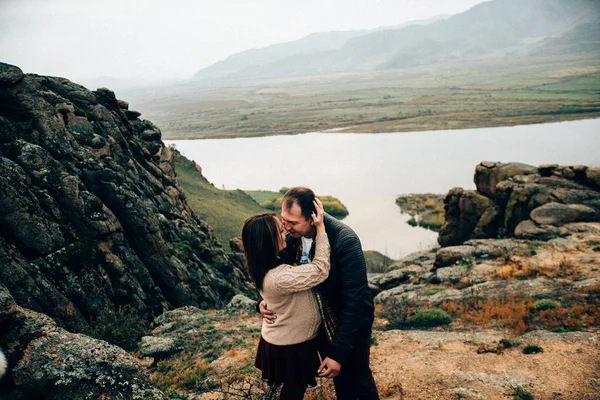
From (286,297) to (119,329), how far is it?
7252mm

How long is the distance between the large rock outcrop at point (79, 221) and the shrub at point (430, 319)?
7118 millimetres

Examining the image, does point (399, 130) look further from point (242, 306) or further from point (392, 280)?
point (242, 306)

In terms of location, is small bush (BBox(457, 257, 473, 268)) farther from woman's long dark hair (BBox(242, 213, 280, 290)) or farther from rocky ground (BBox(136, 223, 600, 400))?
woman's long dark hair (BBox(242, 213, 280, 290))

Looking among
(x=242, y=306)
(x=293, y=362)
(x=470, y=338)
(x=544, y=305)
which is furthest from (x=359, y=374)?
(x=242, y=306)

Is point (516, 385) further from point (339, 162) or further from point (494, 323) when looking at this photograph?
point (339, 162)

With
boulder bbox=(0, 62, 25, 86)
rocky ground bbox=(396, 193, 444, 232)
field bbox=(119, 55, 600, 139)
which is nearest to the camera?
boulder bbox=(0, 62, 25, 86)

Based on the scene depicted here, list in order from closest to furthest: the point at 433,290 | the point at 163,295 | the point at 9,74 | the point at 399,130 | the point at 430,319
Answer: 1. the point at 9,74
2. the point at 430,319
3. the point at 163,295
4. the point at 433,290
5. the point at 399,130

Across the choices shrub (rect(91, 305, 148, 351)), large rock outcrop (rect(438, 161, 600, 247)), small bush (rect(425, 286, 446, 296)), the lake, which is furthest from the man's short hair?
the lake

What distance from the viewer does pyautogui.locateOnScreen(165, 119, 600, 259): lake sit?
46344 millimetres

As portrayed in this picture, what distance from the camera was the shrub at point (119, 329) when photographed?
977 cm

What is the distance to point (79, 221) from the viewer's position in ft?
37.0

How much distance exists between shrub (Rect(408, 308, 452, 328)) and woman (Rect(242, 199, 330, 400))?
7886 mm

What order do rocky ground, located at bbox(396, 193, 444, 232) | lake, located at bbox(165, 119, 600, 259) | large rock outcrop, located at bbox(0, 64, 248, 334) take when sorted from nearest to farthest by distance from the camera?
large rock outcrop, located at bbox(0, 64, 248, 334), rocky ground, located at bbox(396, 193, 444, 232), lake, located at bbox(165, 119, 600, 259)

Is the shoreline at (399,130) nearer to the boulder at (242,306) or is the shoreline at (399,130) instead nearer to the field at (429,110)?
the field at (429,110)
